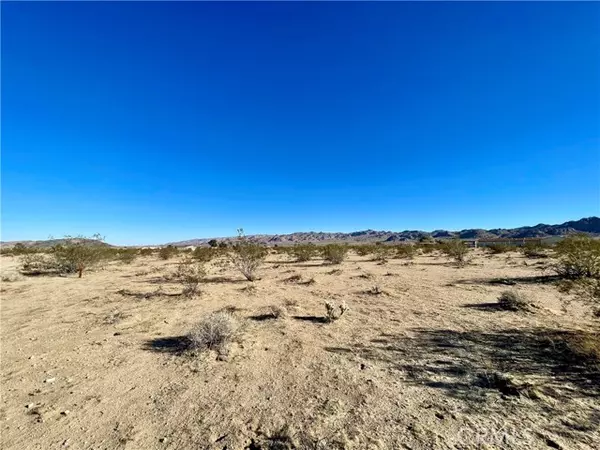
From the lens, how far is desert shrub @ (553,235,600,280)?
1052 cm

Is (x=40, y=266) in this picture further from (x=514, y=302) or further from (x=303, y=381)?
(x=514, y=302)

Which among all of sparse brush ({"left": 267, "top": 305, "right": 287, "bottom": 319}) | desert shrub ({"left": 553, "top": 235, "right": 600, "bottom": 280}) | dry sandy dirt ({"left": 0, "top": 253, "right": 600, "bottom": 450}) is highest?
desert shrub ({"left": 553, "top": 235, "right": 600, "bottom": 280})

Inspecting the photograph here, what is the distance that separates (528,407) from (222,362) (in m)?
4.44

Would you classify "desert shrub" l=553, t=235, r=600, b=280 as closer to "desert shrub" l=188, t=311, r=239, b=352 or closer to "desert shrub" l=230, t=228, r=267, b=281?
"desert shrub" l=188, t=311, r=239, b=352

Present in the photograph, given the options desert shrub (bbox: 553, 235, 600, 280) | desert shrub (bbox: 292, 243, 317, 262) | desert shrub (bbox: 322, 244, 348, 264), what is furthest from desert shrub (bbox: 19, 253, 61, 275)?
desert shrub (bbox: 553, 235, 600, 280)

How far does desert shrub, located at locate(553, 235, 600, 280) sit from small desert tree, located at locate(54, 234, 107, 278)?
72.8 feet

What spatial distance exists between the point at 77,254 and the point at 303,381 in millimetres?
18308


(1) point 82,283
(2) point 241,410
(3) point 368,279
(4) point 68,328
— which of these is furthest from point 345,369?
(1) point 82,283

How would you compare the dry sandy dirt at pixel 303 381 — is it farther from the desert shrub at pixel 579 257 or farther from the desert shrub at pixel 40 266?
the desert shrub at pixel 40 266

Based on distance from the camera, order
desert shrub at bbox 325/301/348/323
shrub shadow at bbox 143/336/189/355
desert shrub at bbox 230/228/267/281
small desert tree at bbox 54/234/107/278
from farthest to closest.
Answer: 1. small desert tree at bbox 54/234/107/278
2. desert shrub at bbox 230/228/267/281
3. desert shrub at bbox 325/301/348/323
4. shrub shadow at bbox 143/336/189/355

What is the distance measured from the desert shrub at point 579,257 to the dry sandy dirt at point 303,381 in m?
3.00

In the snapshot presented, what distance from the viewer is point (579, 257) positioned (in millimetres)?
11086

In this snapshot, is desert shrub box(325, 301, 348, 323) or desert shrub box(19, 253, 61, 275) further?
desert shrub box(19, 253, 61, 275)

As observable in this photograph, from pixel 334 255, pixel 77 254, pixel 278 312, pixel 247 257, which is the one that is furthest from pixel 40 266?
pixel 334 255
